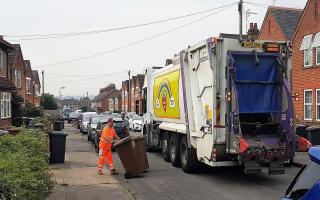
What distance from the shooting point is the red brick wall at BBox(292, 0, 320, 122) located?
24453 millimetres

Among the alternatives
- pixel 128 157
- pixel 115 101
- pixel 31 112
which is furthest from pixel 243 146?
pixel 115 101

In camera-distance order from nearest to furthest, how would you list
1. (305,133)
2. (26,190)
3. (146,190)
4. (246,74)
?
(26,190) → (146,190) → (246,74) → (305,133)

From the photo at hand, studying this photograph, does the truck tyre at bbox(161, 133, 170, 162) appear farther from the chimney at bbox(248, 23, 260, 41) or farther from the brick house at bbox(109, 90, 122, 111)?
the brick house at bbox(109, 90, 122, 111)

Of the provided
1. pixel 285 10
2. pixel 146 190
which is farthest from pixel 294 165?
pixel 285 10

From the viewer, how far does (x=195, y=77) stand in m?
12.6

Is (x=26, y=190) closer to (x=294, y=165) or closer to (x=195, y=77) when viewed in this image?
(x=195, y=77)

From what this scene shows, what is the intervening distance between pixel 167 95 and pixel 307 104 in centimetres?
1234

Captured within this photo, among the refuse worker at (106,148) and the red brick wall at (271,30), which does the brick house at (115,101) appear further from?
the refuse worker at (106,148)

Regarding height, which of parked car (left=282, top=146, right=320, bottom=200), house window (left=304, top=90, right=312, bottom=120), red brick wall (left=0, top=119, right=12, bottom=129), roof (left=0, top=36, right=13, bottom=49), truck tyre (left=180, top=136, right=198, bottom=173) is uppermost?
roof (left=0, top=36, right=13, bottom=49)

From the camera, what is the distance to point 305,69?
25.5 metres

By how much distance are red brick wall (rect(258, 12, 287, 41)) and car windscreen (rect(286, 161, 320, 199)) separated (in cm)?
2890

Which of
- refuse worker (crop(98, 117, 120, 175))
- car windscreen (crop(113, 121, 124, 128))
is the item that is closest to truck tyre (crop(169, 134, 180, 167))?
refuse worker (crop(98, 117, 120, 175))

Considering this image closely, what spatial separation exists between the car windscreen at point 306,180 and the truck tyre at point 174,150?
33.8 feet

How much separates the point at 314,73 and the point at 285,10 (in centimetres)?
1088
